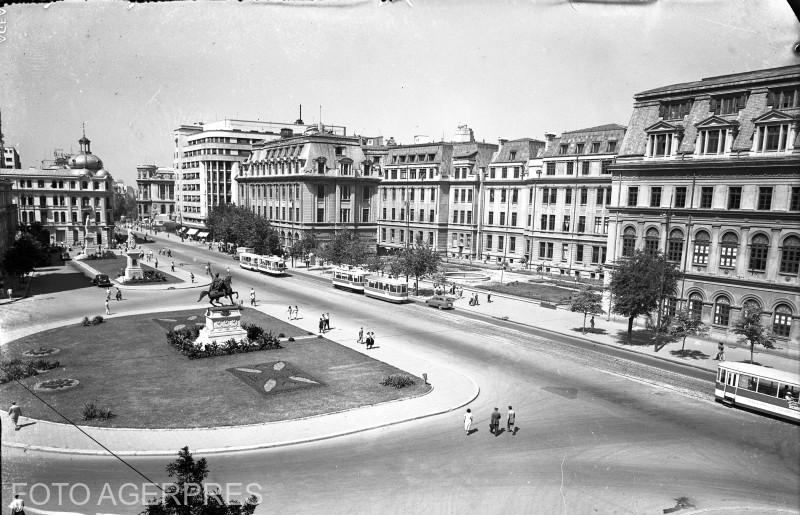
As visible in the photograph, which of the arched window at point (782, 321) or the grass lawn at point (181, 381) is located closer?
the grass lawn at point (181, 381)

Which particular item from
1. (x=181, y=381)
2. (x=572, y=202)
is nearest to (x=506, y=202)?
(x=572, y=202)

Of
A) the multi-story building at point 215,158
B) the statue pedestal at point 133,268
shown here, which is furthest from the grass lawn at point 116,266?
the multi-story building at point 215,158

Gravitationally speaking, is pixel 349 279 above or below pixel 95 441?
above

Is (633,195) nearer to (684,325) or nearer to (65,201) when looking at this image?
(684,325)

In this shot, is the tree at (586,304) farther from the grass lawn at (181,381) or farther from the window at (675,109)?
the grass lawn at (181,381)

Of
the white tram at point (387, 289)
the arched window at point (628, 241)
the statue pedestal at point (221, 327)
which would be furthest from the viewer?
the white tram at point (387, 289)

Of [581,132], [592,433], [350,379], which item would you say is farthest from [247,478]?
[581,132]
